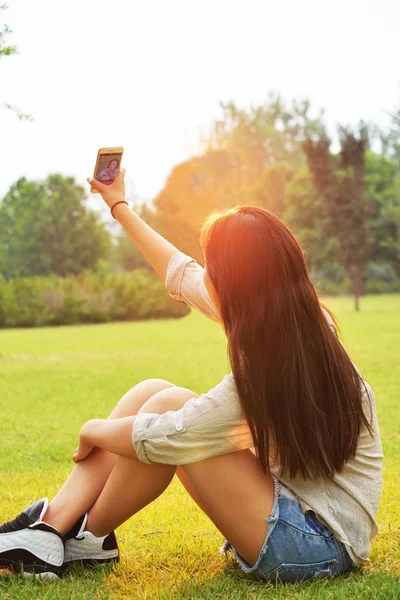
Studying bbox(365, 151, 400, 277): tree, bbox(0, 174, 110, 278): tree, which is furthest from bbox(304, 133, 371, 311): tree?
bbox(365, 151, 400, 277): tree

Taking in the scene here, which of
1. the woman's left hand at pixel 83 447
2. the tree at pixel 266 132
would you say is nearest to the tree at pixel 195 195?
the tree at pixel 266 132

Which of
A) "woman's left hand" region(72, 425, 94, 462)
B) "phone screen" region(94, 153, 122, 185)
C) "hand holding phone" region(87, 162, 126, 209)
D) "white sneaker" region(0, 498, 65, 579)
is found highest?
"phone screen" region(94, 153, 122, 185)

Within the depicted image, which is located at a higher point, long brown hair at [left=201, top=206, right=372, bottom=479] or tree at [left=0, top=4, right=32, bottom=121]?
tree at [left=0, top=4, right=32, bottom=121]

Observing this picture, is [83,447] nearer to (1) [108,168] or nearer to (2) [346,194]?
(1) [108,168]

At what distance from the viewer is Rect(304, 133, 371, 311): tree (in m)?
25.3

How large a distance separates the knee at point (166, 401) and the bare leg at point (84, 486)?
5.8 inches

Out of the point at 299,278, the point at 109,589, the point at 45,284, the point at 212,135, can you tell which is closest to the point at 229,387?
the point at 299,278

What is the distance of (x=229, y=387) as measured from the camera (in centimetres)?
220

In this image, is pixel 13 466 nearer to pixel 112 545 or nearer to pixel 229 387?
pixel 112 545

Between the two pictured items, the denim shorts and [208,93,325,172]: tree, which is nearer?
the denim shorts

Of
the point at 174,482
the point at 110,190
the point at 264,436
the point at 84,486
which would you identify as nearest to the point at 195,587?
the point at 84,486

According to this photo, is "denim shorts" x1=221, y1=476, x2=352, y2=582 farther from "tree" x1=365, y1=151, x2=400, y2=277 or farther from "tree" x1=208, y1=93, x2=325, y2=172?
"tree" x1=208, y1=93, x2=325, y2=172

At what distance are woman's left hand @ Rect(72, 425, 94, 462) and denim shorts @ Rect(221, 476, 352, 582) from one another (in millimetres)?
626

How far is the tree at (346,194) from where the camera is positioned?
997 inches
